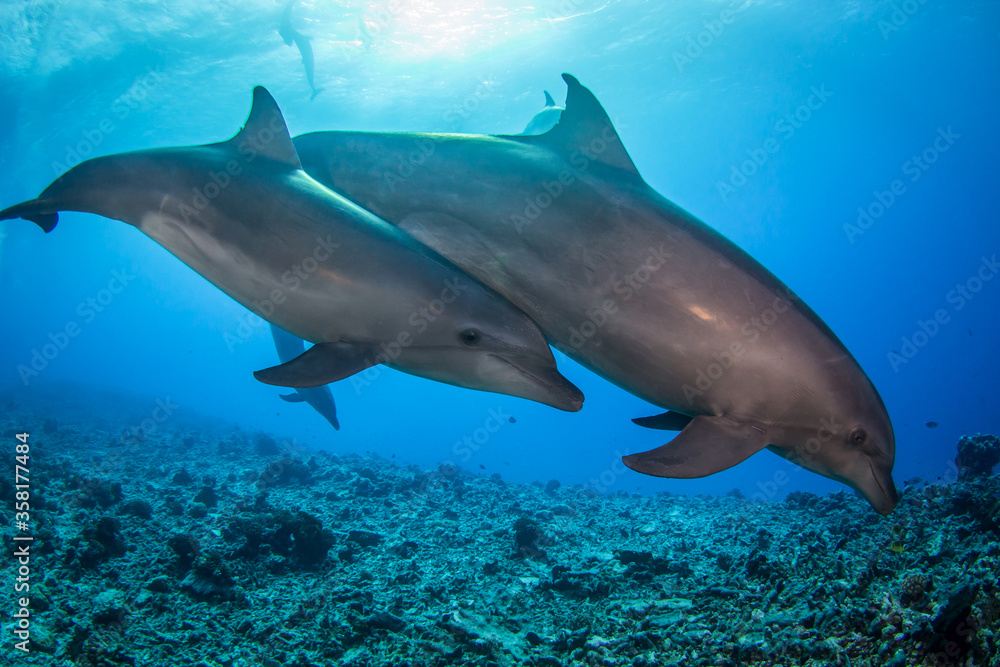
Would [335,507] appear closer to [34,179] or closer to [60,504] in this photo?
[60,504]

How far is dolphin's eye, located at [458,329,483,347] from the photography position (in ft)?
10.2

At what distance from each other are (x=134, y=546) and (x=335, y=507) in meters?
3.81

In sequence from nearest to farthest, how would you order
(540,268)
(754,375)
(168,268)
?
1. (754,375)
2. (540,268)
3. (168,268)

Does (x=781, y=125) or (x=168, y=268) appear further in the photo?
(x=168, y=268)

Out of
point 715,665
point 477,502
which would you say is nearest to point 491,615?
point 715,665

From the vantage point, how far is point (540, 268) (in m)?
3.05

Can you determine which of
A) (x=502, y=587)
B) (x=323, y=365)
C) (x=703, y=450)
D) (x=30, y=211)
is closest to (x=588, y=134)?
(x=703, y=450)

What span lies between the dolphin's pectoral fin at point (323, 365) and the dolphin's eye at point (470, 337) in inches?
24.4
